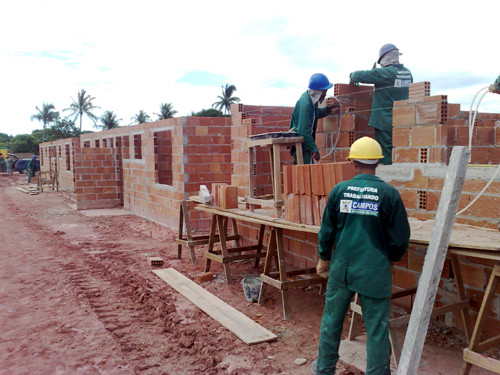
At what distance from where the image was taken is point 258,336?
4320mm

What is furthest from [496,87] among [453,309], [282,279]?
[282,279]

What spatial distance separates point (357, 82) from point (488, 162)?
6.60 feet

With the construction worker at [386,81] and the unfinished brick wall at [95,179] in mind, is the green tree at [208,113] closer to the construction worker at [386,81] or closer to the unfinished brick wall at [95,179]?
the unfinished brick wall at [95,179]

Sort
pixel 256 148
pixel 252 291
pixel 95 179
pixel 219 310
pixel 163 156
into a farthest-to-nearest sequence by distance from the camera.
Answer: pixel 95 179 < pixel 163 156 < pixel 256 148 < pixel 252 291 < pixel 219 310

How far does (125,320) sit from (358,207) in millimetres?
3270

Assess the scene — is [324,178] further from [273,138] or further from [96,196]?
[96,196]

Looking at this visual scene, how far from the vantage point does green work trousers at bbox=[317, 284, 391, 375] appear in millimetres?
2951

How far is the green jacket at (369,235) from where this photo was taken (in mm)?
2961

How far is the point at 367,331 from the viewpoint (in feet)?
9.95

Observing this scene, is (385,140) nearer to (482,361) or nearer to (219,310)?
(219,310)

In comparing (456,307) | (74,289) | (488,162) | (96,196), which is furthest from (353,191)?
(96,196)

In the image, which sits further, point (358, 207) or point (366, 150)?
point (366, 150)

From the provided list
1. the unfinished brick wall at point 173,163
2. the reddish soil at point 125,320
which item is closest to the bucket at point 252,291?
the reddish soil at point 125,320

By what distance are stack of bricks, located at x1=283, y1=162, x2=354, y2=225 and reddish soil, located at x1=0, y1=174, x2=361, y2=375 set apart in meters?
1.26
